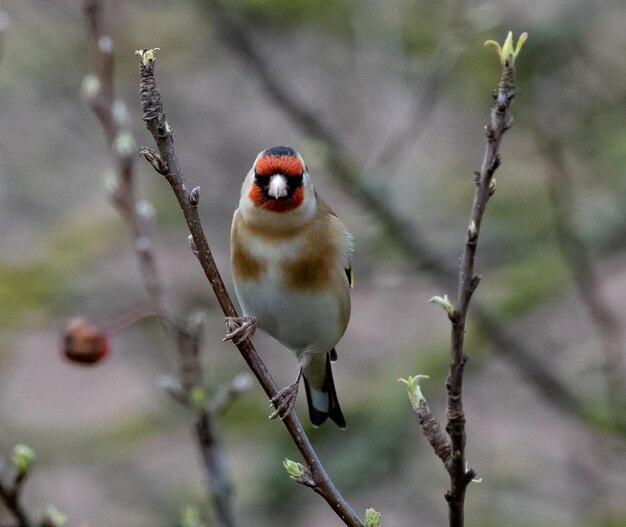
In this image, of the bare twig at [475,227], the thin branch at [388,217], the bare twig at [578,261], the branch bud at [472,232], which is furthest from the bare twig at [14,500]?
the bare twig at [578,261]

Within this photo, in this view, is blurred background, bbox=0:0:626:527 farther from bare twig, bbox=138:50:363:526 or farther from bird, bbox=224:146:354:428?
bare twig, bbox=138:50:363:526

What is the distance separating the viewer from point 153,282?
3.25m

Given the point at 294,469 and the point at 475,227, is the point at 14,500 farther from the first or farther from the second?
the point at 475,227

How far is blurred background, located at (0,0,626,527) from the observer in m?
4.68

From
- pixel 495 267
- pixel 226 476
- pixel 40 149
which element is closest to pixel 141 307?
pixel 226 476

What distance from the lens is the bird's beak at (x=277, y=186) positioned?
3.23 metres

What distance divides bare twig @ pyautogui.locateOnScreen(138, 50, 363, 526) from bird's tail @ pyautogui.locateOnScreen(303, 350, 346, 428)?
5.11 ft

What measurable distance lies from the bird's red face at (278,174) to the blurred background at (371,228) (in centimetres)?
73

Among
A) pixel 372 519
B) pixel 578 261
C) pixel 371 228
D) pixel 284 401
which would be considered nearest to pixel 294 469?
pixel 372 519

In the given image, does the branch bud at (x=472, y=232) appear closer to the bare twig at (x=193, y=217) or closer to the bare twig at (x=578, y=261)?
the bare twig at (x=193, y=217)

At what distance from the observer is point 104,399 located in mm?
8086

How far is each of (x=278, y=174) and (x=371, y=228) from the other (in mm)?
1966

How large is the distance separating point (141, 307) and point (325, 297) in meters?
0.73

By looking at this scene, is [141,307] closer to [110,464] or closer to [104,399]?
[110,464]
